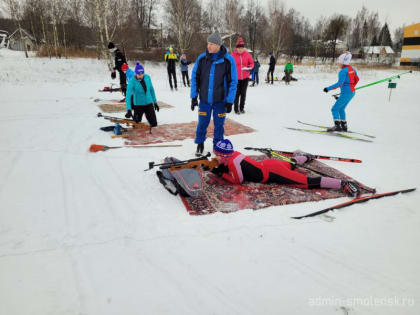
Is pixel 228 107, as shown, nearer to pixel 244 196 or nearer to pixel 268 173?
pixel 268 173

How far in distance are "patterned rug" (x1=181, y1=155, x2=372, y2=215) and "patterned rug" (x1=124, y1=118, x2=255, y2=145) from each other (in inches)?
81.0

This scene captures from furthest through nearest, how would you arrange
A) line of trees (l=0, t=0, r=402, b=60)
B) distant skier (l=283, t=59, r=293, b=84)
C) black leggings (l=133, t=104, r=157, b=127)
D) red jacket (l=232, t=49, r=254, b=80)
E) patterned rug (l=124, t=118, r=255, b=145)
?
1. line of trees (l=0, t=0, r=402, b=60)
2. distant skier (l=283, t=59, r=293, b=84)
3. red jacket (l=232, t=49, r=254, b=80)
4. black leggings (l=133, t=104, r=157, b=127)
5. patterned rug (l=124, t=118, r=255, b=145)

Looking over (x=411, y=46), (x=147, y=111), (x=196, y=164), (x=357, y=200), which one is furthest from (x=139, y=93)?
(x=411, y=46)

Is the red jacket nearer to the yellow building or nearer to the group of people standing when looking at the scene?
the group of people standing

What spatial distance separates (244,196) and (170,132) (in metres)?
3.12

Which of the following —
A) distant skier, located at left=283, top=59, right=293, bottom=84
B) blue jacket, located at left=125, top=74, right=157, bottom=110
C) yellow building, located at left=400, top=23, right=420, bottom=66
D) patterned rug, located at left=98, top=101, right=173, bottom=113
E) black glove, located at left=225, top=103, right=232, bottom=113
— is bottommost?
patterned rug, located at left=98, top=101, right=173, bottom=113

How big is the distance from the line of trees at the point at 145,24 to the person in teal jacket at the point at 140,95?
45.1 feet

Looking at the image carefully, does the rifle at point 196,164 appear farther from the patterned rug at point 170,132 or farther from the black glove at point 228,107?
the patterned rug at point 170,132

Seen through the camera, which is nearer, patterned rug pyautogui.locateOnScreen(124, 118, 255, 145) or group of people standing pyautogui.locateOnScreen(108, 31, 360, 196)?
group of people standing pyautogui.locateOnScreen(108, 31, 360, 196)

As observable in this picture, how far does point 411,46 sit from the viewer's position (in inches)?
1157

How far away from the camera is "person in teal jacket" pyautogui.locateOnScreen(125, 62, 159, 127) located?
551 centimetres

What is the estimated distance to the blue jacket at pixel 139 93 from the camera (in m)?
5.50

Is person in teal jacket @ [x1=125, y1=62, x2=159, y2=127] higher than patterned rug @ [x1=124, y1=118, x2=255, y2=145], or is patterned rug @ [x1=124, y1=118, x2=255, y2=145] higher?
person in teal jacket @ [x1=125, y1=62, x2=159, y2=127]

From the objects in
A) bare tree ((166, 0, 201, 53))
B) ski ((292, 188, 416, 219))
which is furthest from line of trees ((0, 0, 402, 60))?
ski ((292, 188, 416, 219))
